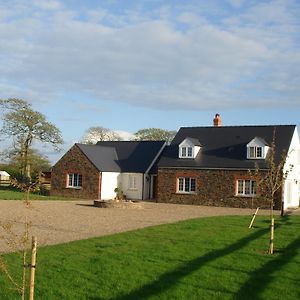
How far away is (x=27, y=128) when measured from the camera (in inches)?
1969

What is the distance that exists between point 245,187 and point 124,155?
12.9 meters

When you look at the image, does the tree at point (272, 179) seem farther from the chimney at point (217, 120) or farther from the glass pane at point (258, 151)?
the chimney at point (217, 120)

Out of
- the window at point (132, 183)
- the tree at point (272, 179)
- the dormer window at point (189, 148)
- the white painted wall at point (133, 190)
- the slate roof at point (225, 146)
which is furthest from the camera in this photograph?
the window at point (132, 183)

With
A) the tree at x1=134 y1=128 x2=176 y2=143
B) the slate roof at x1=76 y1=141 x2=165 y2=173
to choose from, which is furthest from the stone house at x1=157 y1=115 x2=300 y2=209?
the tree at x1=134 y1=128 x2=176 y2=143

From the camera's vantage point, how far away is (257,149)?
34531 millimetres

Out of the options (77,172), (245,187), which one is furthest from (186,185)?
(77,172)

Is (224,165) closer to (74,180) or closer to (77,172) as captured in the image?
(77,172)

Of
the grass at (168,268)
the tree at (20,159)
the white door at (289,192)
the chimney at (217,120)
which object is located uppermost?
the chimney at (217,120)

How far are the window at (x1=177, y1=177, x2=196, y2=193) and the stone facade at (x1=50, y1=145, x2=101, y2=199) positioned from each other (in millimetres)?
6854

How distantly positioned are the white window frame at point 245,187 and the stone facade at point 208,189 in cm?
26

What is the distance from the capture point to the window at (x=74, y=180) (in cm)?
4062

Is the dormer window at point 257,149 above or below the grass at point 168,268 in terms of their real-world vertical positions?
above

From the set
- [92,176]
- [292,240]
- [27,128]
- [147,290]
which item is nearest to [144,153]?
[92,176]

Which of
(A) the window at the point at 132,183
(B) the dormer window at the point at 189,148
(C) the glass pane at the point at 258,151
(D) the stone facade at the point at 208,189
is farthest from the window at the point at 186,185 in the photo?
(C) the glass pane at the point at 258,151
